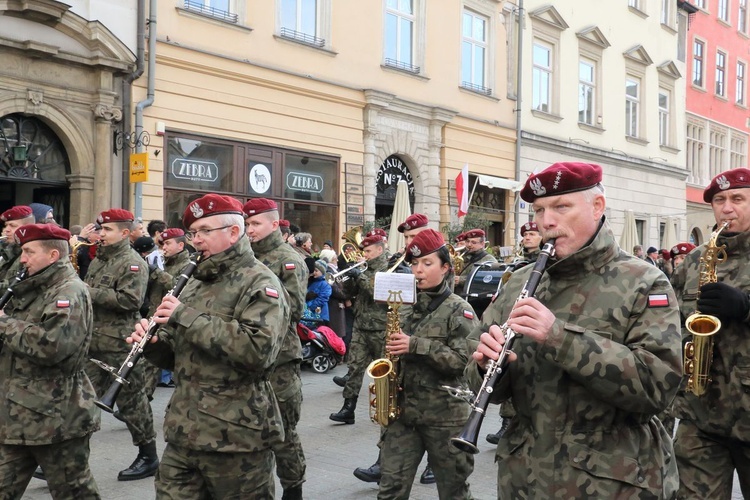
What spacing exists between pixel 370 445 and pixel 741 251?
4344mm

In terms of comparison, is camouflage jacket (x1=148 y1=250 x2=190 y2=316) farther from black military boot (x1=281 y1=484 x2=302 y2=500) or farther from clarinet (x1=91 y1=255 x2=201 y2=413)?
clarinet (x1=91 y1=255 x2=201 y2=413)

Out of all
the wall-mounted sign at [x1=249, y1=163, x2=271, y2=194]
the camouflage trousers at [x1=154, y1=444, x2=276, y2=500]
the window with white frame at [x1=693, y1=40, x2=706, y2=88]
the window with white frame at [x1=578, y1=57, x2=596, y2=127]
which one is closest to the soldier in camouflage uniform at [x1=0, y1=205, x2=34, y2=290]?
the camouflage trousers at [x1=154, y1=444, x2=276, y2=500]

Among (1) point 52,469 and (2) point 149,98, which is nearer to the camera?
(1) point 52,469

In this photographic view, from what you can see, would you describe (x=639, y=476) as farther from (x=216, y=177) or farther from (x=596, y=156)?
(x=596, y=156)

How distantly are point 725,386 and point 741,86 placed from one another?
3743 centimetres

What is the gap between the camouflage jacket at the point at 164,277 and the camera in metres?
9.27

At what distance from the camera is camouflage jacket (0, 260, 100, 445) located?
464cm

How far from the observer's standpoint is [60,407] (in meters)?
4.75

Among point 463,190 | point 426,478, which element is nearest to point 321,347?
point 426,478

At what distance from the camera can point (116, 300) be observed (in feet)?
23.4

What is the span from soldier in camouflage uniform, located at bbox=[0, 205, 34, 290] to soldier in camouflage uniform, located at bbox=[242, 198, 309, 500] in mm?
1838

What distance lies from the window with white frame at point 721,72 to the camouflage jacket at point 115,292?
1320 inches

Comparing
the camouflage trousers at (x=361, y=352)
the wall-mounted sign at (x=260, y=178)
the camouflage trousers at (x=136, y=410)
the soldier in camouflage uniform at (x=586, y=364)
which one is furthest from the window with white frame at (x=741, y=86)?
the soldier in camouflage uniform at (x=586, y=364)

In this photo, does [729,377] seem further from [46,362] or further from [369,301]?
[369,301]
